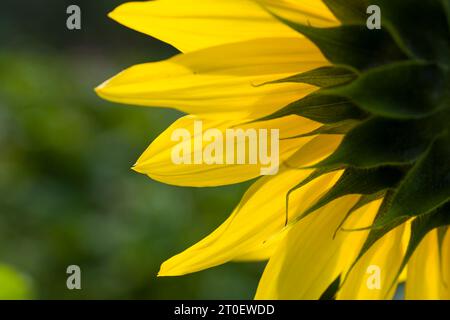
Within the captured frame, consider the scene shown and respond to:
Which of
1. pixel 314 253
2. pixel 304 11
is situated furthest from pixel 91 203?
pixel 304 11

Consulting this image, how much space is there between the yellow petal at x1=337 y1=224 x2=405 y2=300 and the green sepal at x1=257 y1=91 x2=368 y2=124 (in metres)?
0.17

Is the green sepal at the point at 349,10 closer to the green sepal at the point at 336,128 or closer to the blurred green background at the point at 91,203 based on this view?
the green sepal at the point at 336,128

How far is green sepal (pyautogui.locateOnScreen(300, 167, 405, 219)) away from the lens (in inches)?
35.0

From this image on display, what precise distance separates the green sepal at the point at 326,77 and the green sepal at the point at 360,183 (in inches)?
3.2

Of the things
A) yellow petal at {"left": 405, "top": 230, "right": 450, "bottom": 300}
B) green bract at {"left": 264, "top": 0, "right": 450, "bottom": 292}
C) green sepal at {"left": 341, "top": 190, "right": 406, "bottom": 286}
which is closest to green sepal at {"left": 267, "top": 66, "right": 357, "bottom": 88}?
green bract at {"left": 264, "top": 0, "right": 450, "bottom": 292}

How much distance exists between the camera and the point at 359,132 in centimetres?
88

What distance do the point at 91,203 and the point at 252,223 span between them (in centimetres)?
167

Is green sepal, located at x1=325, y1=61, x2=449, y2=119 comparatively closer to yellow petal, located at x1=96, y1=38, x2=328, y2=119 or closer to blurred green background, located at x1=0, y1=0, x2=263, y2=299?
yellow petal, located at x1=96, y1=38, x2=328, y2=119

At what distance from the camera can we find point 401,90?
86 centimetres

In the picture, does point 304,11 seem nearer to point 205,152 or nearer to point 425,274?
point 205,152
